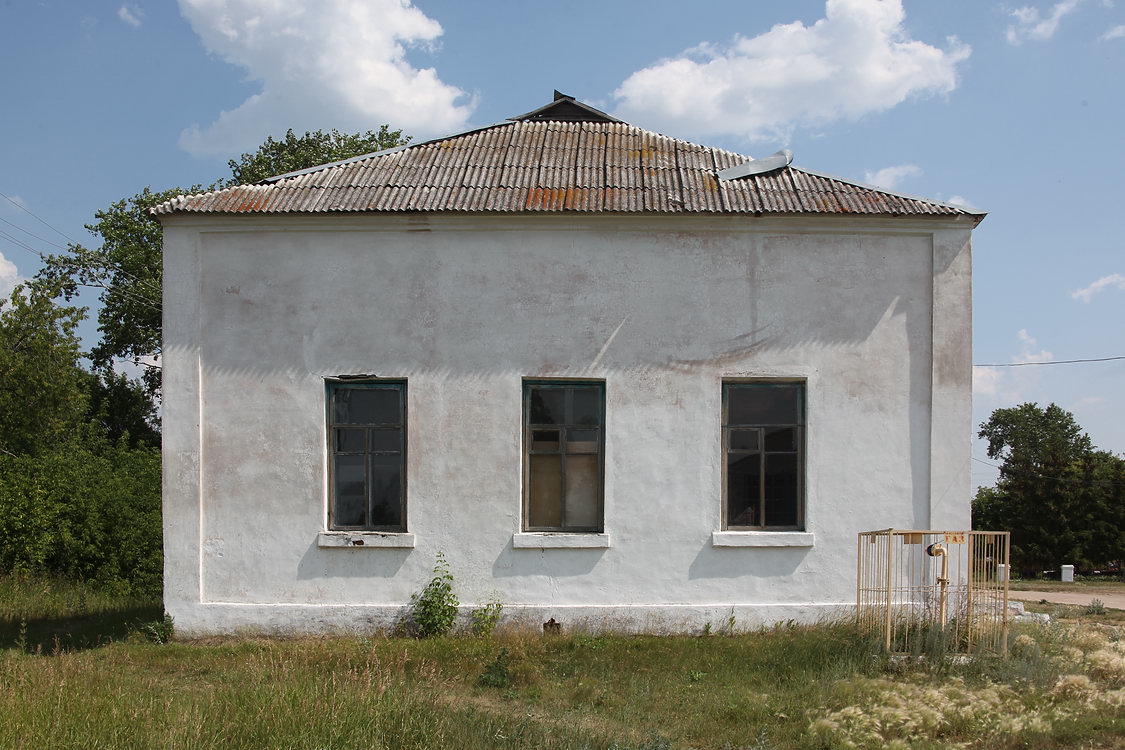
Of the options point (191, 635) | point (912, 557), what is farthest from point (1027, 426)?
point (191, 635)

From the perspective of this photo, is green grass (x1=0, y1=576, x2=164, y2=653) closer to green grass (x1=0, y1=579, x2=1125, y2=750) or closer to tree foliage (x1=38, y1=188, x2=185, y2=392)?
green grass (x1=0, y1=579, x2=1125, y2=750)

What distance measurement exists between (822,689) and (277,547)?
553cm

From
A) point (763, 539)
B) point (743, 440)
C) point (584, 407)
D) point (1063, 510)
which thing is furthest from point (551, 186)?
point (1063, 510)

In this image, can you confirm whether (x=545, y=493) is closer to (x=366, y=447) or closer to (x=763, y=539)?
(x=366, y=447)

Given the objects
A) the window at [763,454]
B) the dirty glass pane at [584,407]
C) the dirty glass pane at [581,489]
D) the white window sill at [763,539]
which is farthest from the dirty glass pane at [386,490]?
the window at [763,454]

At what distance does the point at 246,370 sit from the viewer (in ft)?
31.0

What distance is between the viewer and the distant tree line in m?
15.1

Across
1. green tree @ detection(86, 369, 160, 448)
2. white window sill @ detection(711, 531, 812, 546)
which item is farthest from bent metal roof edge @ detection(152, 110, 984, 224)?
green tree @ detection(86, 369, 160, 448)

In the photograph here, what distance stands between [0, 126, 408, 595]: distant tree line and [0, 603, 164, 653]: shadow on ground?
3.33 metres

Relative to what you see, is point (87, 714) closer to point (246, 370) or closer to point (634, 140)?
point (246, 370)

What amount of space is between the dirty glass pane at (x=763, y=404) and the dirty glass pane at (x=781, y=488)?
39 cm

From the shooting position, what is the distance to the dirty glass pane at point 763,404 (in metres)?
9.55

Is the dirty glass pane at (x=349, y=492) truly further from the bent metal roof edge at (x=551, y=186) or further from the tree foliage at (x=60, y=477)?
the tree foliage at (x=60, y=477)

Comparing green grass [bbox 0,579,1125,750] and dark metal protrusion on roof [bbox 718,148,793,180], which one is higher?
dark metal protrusion on roof [bbox 718,148,793,180]
